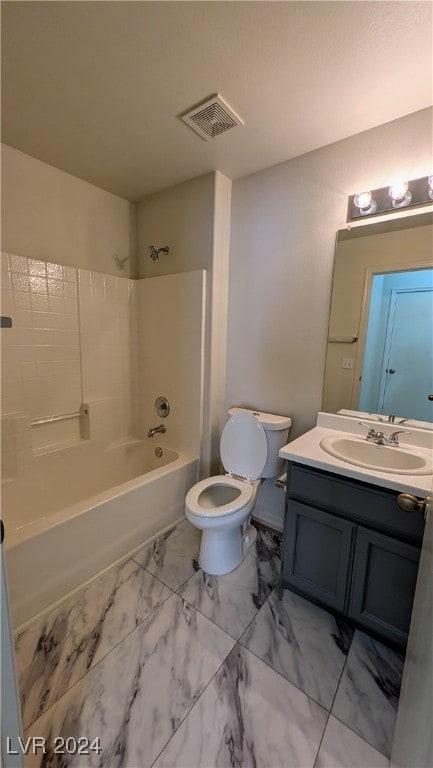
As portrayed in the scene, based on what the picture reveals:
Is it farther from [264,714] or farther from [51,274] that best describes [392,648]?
[51,274]

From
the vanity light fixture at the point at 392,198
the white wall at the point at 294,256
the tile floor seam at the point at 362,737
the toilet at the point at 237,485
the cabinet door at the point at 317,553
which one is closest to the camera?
the tile floor seam at the point at 362,737

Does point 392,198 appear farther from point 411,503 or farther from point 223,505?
point 223,505

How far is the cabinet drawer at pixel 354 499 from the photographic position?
1142 mm

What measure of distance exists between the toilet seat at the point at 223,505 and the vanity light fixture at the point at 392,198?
65.0 inches

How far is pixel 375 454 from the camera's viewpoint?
58.9 inches

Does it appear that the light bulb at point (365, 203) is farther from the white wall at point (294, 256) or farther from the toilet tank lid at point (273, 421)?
the toilet tank lid at point (273, 421)

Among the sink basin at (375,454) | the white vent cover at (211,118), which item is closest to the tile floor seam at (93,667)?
the sink basin at (375,454)

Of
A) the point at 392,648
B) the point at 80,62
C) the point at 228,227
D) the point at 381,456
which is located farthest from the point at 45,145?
the point at 392,648

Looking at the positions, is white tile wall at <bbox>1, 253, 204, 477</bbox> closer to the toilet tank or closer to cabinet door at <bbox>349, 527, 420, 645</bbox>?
the toilet tank

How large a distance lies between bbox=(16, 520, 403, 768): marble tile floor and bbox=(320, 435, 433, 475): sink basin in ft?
2.56

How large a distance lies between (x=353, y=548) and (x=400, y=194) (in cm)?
168

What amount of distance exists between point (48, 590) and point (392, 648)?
1.60 metres

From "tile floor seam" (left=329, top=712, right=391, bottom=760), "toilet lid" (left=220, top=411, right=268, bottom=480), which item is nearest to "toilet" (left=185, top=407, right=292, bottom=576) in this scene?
"toilet lid" (left=220, top=411, right=268, bottom=480)

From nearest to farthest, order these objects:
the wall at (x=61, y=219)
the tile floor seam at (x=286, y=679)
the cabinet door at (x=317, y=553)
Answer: the tile floor seam at (x=286, y=679) → the cabinet door at (x=317, y=553) → the wall at (x=61, y=219)
